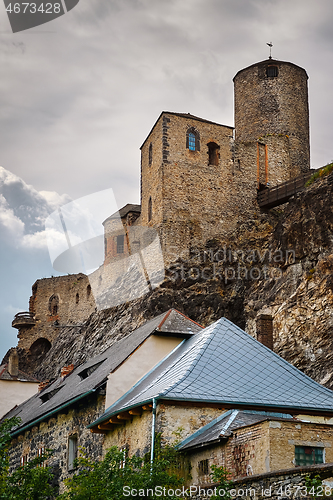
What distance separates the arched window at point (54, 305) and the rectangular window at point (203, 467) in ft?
125

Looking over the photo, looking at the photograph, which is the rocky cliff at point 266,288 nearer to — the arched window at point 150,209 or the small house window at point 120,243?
the arched window at point 150,209

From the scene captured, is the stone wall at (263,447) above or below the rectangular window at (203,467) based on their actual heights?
above

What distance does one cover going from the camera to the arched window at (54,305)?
1986 inches

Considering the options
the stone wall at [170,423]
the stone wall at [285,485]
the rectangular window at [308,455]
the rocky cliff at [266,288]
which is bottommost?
the stone wall at [285,485]

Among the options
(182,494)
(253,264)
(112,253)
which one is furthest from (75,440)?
(112,253)

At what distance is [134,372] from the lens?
58.0 feet

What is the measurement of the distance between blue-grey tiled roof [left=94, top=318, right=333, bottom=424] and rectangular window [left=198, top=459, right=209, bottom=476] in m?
1.45

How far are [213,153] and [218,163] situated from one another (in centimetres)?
73

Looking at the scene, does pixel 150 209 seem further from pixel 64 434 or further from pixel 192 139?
pixel 64 434

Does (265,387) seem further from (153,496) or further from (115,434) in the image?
(153,496)

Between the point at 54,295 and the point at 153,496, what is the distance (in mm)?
41165

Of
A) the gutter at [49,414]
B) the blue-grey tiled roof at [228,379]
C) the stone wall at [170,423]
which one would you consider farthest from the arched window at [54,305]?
the stone wall at [170,423]

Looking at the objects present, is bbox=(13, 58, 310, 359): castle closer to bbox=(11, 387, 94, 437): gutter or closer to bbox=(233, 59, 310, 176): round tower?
bbox=(233, 59, 310, 176): round tower

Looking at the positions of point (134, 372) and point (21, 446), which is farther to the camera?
point (21, 446)
